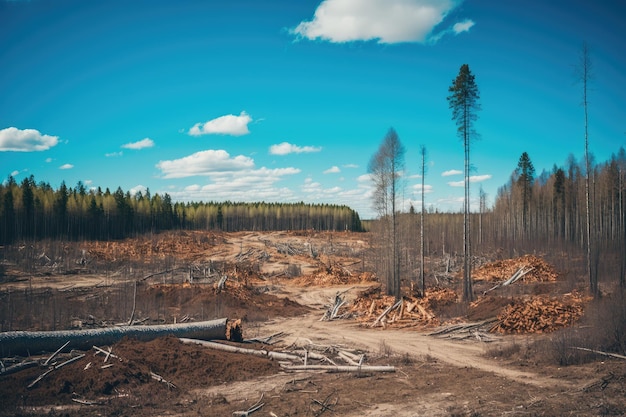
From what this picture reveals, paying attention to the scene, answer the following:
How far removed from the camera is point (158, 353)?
12.1m

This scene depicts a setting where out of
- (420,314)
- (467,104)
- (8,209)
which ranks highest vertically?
(467,104)

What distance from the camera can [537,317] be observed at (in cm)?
1758

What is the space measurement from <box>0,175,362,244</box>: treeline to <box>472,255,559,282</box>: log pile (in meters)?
54.1

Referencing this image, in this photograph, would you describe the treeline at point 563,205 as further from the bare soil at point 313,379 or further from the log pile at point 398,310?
the bare soil at point 313,379

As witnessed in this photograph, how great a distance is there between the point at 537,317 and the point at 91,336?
51.2ft

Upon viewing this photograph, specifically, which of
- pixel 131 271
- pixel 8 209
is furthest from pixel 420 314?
pixel 8 209

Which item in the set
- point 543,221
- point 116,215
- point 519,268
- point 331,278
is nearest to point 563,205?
point 543,221

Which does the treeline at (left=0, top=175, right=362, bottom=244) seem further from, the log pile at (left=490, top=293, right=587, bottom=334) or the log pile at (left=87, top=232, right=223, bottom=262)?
the log pile at (left=490, top=293, right=587, bottom=334)

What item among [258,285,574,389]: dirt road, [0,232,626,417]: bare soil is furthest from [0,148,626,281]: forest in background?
[0,232,626,417]: bare soil

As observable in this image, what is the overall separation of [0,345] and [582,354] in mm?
14754

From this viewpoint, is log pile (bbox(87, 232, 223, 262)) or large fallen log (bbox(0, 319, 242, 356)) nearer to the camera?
large fallen log (bbox(0, 319, 242, 356))

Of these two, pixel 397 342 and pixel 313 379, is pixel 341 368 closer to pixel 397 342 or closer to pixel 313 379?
pixel 313 379

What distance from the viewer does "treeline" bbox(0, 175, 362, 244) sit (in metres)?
60.5

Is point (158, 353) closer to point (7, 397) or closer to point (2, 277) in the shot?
point (7, 397)
